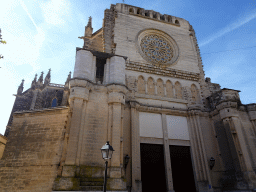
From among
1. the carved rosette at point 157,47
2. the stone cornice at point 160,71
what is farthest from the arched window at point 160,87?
the carved rosette at point 157,47

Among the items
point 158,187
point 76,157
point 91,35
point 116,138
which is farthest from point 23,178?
point 91,35

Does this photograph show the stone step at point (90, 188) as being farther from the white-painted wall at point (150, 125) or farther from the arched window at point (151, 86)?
the arched window at point (151, 86)

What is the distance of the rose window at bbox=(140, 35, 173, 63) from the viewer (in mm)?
18734

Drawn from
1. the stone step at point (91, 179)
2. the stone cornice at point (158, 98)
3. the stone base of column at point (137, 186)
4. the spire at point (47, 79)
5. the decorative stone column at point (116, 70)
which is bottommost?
the stone base of column at point (137, 186)

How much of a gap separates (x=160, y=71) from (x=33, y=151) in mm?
12504

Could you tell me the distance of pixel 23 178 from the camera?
33.9ft

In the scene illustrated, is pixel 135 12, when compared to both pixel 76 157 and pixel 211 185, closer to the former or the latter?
pixel 76 157

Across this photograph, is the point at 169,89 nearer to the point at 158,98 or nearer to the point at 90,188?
the point at 158,98

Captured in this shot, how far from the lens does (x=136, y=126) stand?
46.0ft

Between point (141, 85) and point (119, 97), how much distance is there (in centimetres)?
461

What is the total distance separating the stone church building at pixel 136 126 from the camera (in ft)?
33.9

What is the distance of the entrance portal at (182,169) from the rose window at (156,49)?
8931 mm

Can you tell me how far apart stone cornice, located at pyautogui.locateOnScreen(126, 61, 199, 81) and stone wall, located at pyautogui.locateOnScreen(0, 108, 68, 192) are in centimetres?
758

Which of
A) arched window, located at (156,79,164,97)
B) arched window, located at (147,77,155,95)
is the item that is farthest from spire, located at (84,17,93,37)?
arched window, located at (156,79,164,97)
